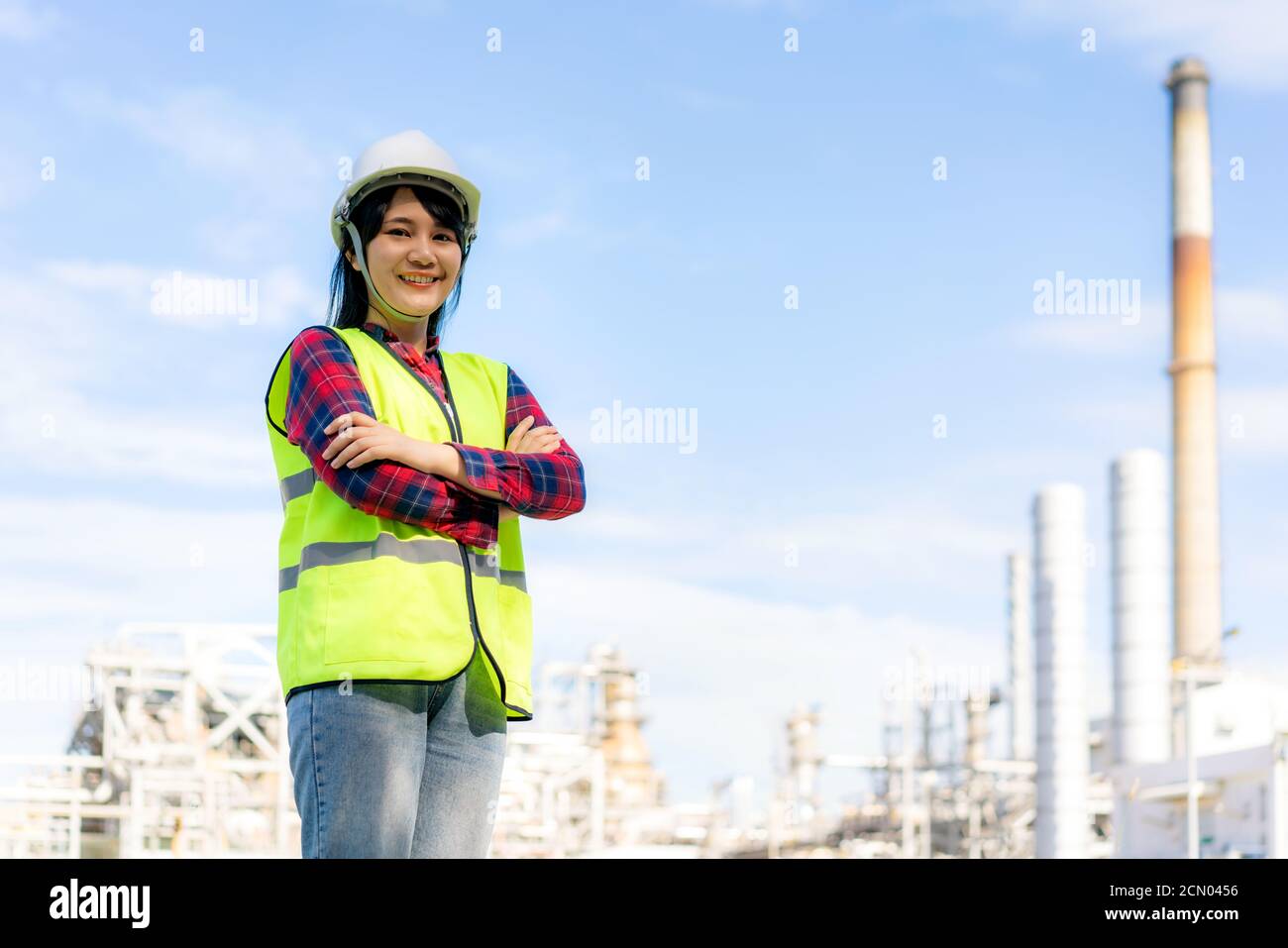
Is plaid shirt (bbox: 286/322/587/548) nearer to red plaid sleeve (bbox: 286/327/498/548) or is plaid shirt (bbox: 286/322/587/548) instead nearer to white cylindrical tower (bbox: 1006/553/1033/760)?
red plaid sleeve (bbox: 286/327/498/548)

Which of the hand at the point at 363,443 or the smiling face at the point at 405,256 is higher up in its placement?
the smiling face at the point at 405,256

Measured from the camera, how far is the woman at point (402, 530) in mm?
2514

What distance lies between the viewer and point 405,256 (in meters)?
2.86

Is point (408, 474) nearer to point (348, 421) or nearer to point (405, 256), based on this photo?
point (348, 421)

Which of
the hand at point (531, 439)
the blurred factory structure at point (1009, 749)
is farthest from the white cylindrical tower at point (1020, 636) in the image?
the hand at point (531, 439)

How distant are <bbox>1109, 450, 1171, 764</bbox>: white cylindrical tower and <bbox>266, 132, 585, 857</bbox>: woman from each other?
3708 cm

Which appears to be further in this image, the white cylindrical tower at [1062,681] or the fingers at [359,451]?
the white cylindrical tower at [1062,681]

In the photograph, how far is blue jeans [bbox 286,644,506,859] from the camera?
2500 millimetres

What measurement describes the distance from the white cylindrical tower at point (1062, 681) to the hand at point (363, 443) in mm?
37435

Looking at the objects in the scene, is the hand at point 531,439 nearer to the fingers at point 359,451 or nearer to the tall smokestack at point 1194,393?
the fingers at point 359,451

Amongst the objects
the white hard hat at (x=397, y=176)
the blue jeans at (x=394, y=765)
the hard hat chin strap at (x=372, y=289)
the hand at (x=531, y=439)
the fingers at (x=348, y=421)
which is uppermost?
the white hard hat at (x=397, y=176)

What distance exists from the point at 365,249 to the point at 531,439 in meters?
0.47

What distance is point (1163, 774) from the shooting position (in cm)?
3556

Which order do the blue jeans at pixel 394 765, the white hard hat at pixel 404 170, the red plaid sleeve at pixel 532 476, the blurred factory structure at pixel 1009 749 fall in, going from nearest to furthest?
the blue jeans at pixel 394 765 → the red plaid sleeve at pixel 532 476 → the white hard hat at pixel 404 170 → the blurred factory structure at pixel 1009 749
